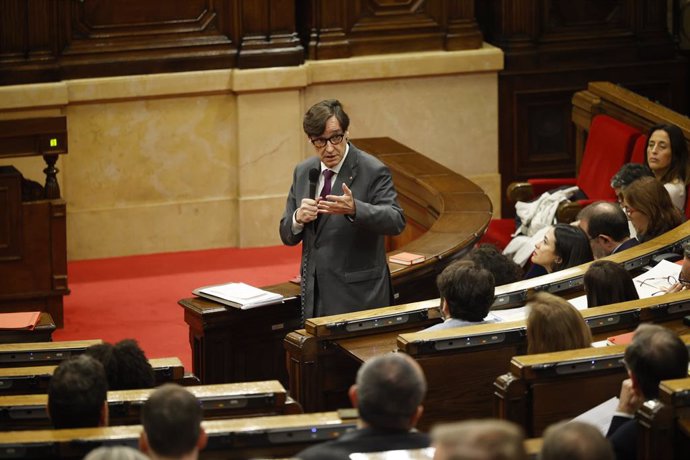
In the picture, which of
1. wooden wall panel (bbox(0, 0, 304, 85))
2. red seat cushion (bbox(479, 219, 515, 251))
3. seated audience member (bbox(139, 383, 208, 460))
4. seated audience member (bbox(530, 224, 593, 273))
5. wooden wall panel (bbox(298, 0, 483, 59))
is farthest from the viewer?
wooden wall panel (bbox(298, 0, 483, 59))

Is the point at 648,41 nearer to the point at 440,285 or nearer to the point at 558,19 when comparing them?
the point at 558,19

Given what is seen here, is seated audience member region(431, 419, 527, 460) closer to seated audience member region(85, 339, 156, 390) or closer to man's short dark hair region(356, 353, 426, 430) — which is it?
man's short dark hair region(356, 353, 426, 430)

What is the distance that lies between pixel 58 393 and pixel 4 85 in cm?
532

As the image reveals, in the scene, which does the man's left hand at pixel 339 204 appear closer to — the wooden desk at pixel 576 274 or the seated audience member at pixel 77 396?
the wooden desk at pixel 576 274

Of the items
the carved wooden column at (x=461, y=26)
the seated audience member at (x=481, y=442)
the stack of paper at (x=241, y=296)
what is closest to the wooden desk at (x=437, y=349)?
the stack of paper at (x=241, y=296)

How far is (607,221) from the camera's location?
610cm

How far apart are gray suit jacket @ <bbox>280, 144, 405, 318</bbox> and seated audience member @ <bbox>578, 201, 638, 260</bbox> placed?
113 cm

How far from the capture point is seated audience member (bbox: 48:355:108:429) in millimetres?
3725

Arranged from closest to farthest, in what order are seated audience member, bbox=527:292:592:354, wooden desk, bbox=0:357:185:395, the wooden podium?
seated audience member, bbox=527:292:592:354, wooden desk, bbox=0:357:185:395, the wooden podium

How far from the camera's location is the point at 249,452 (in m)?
3.74

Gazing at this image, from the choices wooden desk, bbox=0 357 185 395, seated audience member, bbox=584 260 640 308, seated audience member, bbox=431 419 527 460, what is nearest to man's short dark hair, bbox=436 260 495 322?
seated audience member, bbox=584 260 640 308

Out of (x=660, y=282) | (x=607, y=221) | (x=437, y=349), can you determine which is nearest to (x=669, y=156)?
(x=607, y=221)

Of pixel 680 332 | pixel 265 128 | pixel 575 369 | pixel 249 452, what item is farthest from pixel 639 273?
pixel 265 128

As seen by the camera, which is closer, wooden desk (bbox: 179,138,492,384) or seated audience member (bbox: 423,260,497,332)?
seated audience member (bbox: 423,260,497,332)
